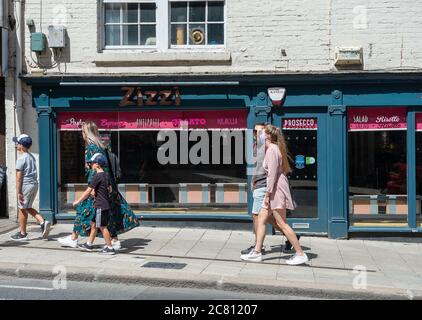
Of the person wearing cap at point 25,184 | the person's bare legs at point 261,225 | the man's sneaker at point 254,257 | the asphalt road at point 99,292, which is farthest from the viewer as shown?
the person wearing cap at point 25,184

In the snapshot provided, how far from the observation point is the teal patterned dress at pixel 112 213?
8750mm

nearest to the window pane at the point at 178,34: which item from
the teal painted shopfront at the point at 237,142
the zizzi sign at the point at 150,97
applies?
the teal painted shopfront at the point at 237,142

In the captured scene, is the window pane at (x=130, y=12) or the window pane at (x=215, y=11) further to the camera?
the window pane at (x=130, y=12)

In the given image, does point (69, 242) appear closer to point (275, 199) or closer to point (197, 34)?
point (275, 199)

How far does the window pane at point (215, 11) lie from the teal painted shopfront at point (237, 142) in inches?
49.3

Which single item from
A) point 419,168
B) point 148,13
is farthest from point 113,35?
point 419,168

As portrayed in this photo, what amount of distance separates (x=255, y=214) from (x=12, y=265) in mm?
3395

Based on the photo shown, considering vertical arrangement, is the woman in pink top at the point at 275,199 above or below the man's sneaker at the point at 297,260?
above

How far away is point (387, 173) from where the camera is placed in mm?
10961

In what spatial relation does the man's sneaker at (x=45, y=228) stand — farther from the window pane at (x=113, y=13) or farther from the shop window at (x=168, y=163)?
the window pane at (x=113, y=13)

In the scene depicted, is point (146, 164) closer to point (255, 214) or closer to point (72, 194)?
point (72, 194)

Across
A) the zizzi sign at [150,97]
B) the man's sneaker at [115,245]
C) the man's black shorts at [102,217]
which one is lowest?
the man's sneaker at [115,245]

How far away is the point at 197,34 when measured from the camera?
37.4 ft

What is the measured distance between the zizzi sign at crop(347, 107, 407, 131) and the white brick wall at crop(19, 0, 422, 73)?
0.78 m
